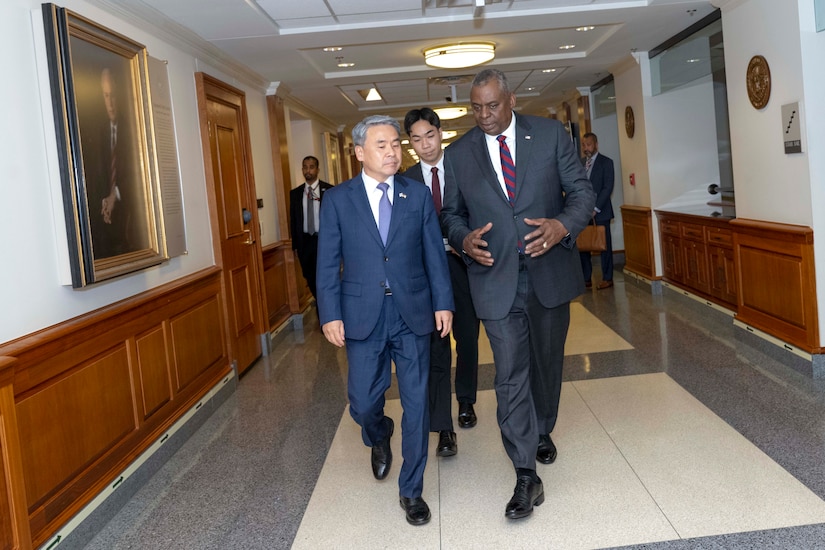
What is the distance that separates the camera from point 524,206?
331 cm

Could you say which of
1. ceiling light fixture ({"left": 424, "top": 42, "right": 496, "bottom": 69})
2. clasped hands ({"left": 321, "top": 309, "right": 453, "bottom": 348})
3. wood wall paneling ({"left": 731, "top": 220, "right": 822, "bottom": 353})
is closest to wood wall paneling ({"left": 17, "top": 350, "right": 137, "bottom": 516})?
clasped hands ({"left": 321, "top": 309, "right": 453, "bottom": 348})

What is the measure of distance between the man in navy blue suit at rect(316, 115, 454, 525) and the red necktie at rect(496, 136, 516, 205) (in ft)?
1.14

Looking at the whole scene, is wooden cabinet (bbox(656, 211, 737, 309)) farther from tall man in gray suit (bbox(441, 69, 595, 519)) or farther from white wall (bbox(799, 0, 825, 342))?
tall man in gray suit (bbox(441, 69, 595, 519))

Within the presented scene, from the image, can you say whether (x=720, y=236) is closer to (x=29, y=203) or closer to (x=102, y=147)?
(x=102, y=147)

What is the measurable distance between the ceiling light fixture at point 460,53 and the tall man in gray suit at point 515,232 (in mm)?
4144

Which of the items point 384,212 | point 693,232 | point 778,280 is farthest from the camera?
point 693,232

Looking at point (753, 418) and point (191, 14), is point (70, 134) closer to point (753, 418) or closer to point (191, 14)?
point (191, 14)

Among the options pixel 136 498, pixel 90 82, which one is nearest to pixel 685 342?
pixel 136 498

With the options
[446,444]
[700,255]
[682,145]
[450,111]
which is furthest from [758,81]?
[450,111]

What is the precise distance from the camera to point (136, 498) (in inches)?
157

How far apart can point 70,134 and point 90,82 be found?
1.47 ft

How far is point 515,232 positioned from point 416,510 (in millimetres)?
1272

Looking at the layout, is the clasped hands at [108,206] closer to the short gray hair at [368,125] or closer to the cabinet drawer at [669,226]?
the short gray hair at [368,125]

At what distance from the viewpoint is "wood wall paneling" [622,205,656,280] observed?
8930mm
